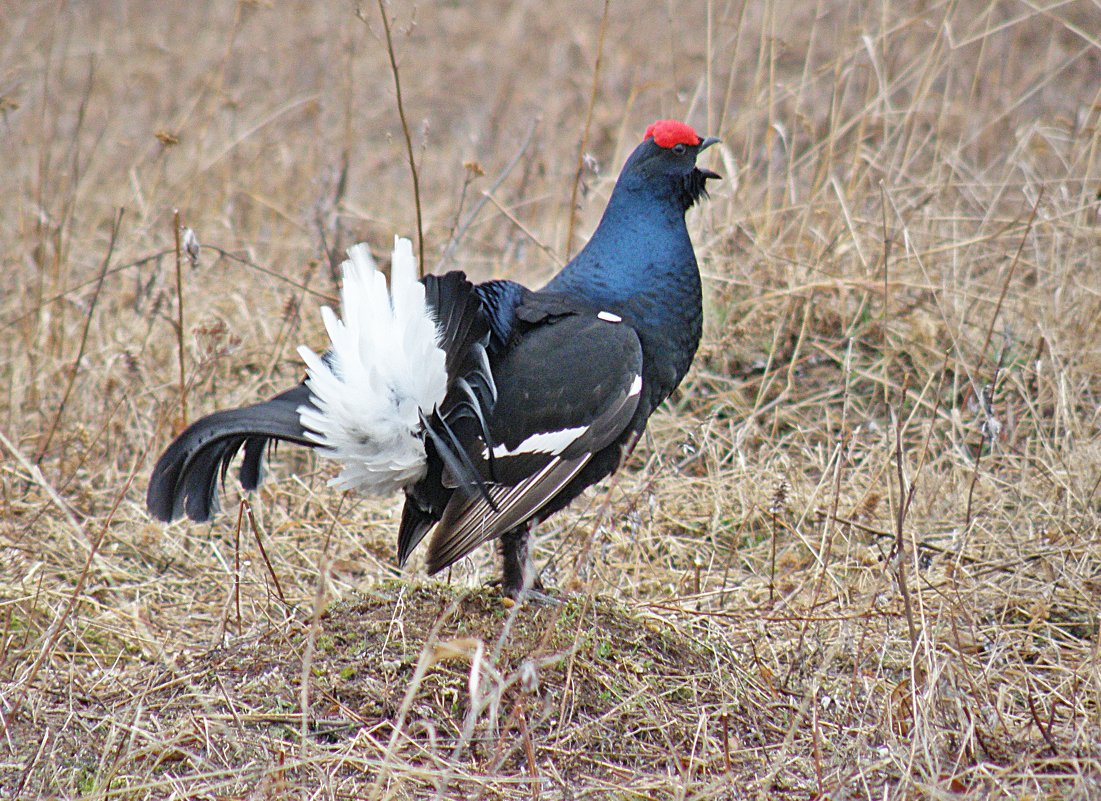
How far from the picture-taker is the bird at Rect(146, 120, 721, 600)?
2773 mm

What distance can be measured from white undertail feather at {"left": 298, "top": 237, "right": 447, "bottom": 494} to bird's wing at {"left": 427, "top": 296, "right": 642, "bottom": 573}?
0.23m

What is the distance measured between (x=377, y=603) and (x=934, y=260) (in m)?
2.79

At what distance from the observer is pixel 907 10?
6.71 meters

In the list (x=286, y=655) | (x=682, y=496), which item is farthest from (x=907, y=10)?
(x=286, y=655)

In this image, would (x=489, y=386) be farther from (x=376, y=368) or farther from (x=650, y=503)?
(x=650, y=503)

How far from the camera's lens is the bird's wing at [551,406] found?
9.95 ft

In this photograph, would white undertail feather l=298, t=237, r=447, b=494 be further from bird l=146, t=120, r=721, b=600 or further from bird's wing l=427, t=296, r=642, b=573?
bird's wing l=427, t=296, r=642, b=573

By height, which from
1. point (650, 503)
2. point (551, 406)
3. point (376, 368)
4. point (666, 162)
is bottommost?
point (650, 503)

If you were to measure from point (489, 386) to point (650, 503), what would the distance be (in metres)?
0.72

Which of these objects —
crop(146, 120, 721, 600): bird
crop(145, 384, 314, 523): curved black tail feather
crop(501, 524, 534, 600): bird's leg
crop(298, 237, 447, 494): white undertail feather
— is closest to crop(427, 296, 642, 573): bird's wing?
crop(146, 120, 721, 600): bird

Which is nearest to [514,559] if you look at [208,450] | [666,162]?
[208,450]

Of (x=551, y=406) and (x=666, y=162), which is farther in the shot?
(x=666, y=162)

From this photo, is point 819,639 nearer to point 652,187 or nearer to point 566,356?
point 566,356

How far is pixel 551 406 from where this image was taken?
308 centimetres
